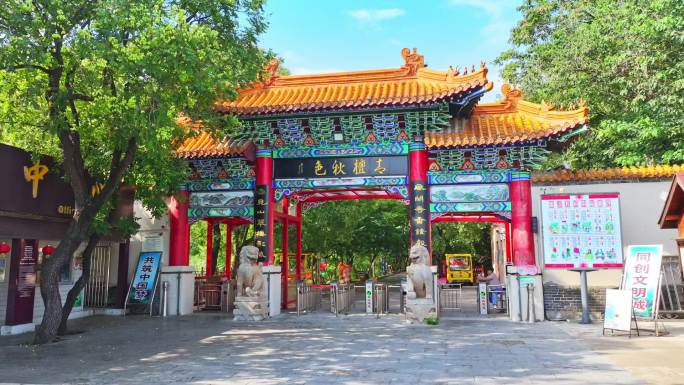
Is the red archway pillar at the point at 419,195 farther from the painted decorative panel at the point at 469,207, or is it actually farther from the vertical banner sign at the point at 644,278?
the vertical banner sign at the point at 644,278

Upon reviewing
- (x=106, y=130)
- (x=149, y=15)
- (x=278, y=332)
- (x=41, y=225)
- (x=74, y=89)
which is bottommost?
(x=278, y=332)

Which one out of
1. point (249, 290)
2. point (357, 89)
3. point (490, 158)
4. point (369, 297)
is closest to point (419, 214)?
point (490, 158)

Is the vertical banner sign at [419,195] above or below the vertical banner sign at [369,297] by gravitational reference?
above

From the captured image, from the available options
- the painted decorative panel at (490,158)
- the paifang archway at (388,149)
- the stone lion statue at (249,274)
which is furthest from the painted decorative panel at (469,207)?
the stone lion statue at (249,274)

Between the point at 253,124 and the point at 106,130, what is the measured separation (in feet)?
13.3

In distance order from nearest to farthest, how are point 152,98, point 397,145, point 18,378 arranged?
point 18,378, point 152,98, point 397,145

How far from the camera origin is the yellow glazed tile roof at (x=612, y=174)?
11.6 m

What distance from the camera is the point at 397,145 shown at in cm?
1237

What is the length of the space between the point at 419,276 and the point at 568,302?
143 inches

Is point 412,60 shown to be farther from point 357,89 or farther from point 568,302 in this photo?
point 568,302

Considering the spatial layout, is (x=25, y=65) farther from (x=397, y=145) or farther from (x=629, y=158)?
(x=629, y=158)

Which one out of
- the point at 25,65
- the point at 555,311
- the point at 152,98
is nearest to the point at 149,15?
the point at 152,98

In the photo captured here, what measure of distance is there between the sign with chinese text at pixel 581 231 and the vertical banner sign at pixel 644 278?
846mm

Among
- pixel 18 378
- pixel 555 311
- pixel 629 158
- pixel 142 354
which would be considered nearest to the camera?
pixel 18 378
